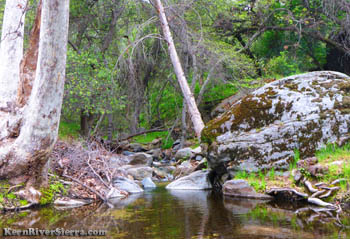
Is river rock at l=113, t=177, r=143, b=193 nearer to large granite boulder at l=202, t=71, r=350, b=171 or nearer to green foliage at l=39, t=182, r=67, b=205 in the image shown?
green foliage at l=39, t=182, r=67, b=205

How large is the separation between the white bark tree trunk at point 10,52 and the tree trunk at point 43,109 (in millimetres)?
932

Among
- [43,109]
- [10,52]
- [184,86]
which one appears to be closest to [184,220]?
[43,109]

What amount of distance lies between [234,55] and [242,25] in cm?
420

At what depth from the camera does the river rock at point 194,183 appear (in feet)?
27.4

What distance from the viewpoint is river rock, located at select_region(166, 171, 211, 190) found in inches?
329

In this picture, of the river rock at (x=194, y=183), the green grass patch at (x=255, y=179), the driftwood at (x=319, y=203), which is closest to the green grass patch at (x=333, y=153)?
the driftwood at (x=319, y=203)

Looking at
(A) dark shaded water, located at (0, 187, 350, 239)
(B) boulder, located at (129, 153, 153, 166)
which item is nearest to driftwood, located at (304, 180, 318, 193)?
(A) dark shaded water, located at (0, 187, 350, 239)

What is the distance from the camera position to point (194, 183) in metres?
8.44

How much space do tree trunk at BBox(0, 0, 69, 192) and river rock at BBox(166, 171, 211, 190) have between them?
11.0ft

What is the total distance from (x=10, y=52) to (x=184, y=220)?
5112mm

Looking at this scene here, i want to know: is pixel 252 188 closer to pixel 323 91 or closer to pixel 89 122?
pixel 323 91

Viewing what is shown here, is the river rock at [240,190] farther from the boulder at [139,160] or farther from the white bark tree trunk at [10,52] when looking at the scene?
the boulder at [139,160]

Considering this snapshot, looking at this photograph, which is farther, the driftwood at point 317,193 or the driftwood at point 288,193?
the driftwood at point 288,193

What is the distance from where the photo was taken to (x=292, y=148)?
7160 millimetres
